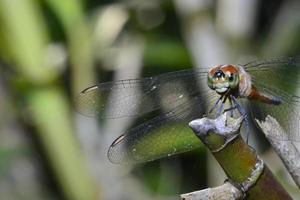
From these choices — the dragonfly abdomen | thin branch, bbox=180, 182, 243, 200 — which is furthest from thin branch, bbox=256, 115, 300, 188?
the dragonfly abdomen

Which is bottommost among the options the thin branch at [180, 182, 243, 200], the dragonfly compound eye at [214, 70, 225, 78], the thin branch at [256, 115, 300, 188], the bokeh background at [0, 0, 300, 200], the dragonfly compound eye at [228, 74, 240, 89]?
the bokeh background at [0, 0, 300, 200]

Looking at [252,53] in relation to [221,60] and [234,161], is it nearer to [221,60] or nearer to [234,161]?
[221,60]

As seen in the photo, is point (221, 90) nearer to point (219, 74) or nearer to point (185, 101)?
point (219, 74)

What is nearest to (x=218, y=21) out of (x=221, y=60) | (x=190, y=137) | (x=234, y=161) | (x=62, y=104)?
(x=221, y=60)

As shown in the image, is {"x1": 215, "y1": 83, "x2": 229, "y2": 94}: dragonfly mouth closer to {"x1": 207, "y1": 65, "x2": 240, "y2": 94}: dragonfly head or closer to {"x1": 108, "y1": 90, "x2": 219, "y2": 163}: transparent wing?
{"x1": 207, "y1": 65, "x2": 240, "y2": 94}: dragonfly head

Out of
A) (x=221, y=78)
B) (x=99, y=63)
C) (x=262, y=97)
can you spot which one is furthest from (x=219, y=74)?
(x=99, y=63)

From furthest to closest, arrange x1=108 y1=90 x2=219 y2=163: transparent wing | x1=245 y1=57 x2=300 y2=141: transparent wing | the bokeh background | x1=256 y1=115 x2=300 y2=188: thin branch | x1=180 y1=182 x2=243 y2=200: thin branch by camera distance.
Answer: the bokeh background → x1=245 y1=57 x2=300 y2=141: transparent wing → x1=108 y1=90 x2=219 y2=163: transparent wing → x1=256 y1=115 x2=300 y2=188: thin branch → x1=180 y1=182 x2=243 y2=200: thin branch

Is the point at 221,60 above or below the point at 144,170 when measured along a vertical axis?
above
